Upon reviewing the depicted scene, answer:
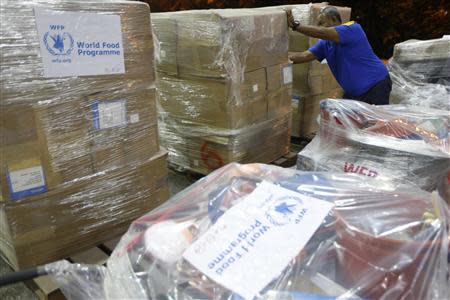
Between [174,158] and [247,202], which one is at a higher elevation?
[247,202]

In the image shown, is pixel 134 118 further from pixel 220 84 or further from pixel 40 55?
pixel 220 84

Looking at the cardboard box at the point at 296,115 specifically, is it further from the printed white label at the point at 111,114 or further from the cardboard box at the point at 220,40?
the printed white label at the point at 111,114

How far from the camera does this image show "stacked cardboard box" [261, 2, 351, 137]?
3.50 m

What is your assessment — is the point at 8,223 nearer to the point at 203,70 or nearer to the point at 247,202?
the point at 247,202

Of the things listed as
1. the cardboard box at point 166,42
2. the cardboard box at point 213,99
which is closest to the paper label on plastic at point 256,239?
the cardboard box at point 213,99

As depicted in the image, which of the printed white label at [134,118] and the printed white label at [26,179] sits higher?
the printed white label at [134,118]

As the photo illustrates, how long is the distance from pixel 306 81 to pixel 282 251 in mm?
2983

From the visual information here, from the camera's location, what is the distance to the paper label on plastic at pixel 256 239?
84cm

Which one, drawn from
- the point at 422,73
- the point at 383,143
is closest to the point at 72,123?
the point at 383,143

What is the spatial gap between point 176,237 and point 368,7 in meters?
9.03

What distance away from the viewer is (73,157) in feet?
5.93

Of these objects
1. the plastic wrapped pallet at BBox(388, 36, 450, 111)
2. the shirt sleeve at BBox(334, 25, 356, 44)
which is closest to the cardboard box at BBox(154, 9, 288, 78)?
the shirt sleeve at BBox(334, 25, 356, 44)

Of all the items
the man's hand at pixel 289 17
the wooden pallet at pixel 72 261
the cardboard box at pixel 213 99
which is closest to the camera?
the wooden pallet at pixel 72 261

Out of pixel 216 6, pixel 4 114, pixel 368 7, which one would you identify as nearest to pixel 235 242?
pixel 4 114
